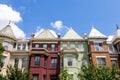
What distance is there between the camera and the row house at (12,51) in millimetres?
32500

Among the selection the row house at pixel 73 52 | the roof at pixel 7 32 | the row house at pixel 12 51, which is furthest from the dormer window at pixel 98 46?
the roof at pixel 7 32

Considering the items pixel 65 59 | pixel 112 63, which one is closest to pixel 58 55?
pixel 65 59

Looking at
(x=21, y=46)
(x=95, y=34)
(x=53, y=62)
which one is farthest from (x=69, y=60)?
(x=21, y=46)

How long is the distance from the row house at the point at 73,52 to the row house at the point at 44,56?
146 cm

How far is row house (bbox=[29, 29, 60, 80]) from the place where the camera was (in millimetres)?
30517

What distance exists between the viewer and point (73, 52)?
103 ft

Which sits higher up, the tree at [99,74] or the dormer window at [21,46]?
the dormer window at [21,46]

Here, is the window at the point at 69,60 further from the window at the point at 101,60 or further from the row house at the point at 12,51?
the row house at the point at 12,51

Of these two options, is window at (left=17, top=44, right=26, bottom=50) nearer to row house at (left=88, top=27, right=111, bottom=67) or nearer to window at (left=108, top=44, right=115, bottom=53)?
row house at (left=88, top=27, right=111, bottom=67)

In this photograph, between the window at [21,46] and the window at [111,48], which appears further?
the window at [21,46]

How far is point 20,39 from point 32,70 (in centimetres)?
914

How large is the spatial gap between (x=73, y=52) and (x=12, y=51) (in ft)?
41.7

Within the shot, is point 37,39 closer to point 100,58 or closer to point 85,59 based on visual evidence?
point 85,59

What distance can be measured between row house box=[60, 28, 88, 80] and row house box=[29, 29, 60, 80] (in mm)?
1461
